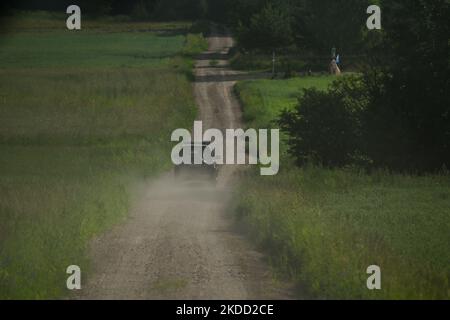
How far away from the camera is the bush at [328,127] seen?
32.7 m

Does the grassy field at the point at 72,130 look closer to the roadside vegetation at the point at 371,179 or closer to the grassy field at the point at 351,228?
the grassy field at the point at 351,228

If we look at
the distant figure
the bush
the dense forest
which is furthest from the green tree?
the bush

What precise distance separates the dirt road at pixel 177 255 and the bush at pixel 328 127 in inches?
144

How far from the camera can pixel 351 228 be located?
19.1 meters

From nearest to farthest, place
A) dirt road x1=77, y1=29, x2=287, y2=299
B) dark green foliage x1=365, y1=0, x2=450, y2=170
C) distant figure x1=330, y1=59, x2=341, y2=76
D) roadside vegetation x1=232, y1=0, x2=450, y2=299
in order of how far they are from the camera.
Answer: dirt road x1=77, y1=29, x2=287, y2=299
roadside vegetation x1=232, y1=0, x2=450, y2=299
dark green foliage x1=365, y1=0, x2=450, y2=170
distant figure x1=330, y1=59, x2=341, y2=76

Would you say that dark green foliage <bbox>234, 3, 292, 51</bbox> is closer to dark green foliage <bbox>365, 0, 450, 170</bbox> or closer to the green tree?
the green tree

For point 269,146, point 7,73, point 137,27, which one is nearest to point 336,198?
point 269,146

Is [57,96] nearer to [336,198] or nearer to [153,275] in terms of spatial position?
[336,198]

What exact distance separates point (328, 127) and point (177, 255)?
52.3ft

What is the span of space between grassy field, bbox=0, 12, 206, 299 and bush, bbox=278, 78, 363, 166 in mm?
5724

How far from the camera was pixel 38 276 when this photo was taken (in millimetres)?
15445

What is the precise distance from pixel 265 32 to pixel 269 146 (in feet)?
142

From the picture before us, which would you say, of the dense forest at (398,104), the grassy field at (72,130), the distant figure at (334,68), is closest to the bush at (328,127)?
the dense forest at (398,104)

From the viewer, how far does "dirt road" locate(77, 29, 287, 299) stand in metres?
14.9
